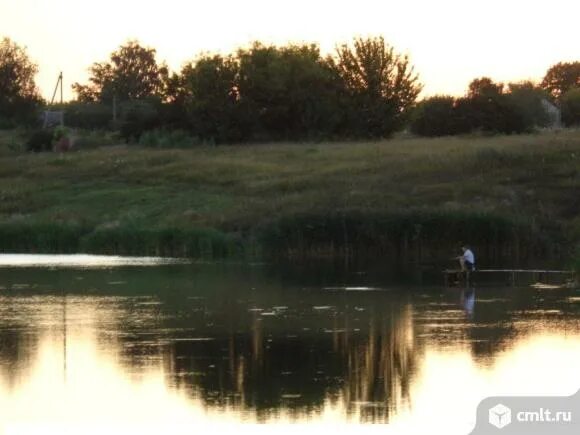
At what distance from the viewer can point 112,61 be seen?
17112 centimetres

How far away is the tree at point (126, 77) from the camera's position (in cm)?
16375

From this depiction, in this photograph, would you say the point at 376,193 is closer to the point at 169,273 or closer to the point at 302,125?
the point at 169,273

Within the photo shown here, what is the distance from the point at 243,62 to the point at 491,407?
274 feet

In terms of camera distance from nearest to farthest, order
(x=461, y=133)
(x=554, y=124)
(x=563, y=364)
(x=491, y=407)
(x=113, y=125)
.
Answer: (x=491, y=407), (x=563, y=364), (x=461, y=133), (x=554, y=124), (x=113, y=125)

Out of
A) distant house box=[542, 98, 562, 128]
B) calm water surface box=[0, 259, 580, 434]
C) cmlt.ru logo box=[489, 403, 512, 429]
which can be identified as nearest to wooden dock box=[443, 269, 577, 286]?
calm water surface box=[0, 259, 580, 434]

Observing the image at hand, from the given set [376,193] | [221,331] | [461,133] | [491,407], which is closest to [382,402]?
[491,407]

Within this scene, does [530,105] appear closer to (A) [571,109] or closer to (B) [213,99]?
(A) [571,109]

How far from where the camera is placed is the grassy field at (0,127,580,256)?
2254 inches

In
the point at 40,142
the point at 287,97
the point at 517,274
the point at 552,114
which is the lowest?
the point at 517,274

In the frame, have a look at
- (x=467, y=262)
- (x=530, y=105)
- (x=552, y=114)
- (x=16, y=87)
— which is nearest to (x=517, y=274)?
(x=467, y=262)

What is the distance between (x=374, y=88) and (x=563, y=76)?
76.7 metres

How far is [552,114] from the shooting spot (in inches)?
4513

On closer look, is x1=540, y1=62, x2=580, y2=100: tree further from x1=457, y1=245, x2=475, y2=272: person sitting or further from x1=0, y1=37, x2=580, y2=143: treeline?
x1=457, y1=245, x2=475, y2=272: person sitting

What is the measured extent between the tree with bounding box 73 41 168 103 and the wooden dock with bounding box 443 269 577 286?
11283 cm
